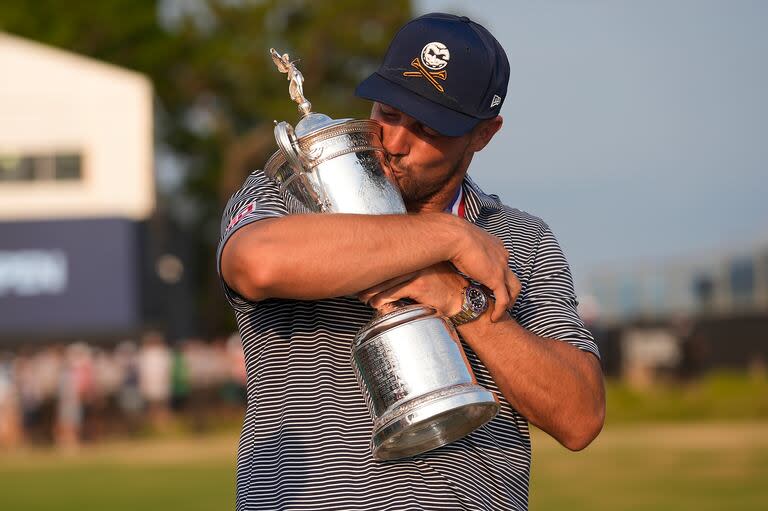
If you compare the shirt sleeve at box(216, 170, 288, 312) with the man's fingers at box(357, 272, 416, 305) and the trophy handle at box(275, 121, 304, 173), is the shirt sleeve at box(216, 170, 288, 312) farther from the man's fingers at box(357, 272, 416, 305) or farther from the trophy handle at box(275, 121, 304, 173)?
the man's fingers at box(357, 272, 416, 305)

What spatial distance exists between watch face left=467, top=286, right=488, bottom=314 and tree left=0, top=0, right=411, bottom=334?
1933 inches

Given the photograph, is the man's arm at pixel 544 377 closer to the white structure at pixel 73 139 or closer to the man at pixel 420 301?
the man at pixel 420 301

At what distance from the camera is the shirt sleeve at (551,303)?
314 cm

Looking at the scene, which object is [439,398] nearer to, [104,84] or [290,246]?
[290,246]

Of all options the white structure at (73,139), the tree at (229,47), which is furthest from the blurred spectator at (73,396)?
the tree at (229,47)

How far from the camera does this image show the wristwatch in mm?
2854

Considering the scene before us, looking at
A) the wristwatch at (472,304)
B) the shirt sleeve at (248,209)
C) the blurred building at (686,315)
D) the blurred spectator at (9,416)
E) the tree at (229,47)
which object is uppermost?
the tree at (229,47)

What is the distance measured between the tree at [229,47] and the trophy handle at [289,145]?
49023mm

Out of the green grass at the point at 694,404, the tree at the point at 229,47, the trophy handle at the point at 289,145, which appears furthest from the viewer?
the tree at the point at 229,47

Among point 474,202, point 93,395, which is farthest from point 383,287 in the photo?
point 93,395

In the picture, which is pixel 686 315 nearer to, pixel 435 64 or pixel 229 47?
pixel 229 47

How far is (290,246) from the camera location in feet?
8.80

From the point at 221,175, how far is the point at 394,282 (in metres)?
53.3

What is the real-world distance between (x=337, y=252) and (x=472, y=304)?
35 centimetres
